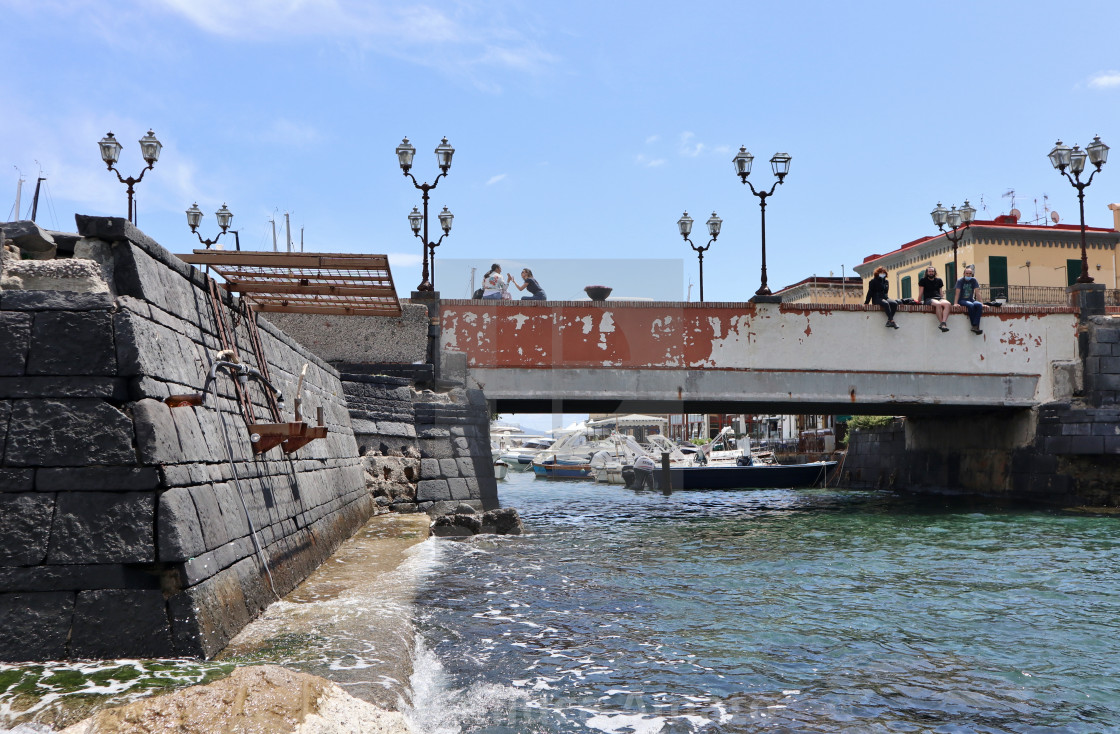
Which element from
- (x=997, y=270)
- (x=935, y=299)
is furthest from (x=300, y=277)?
(x=997, y=270)

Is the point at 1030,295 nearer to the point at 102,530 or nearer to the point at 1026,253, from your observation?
the point at 1026,253

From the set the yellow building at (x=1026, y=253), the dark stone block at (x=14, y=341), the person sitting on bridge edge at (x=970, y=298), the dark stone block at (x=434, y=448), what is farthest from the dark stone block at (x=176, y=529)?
the yellow building at (x=1026, y=253)

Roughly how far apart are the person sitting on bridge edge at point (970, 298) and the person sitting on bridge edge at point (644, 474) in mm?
17077

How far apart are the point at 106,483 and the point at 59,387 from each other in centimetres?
56

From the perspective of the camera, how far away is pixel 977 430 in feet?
74.7

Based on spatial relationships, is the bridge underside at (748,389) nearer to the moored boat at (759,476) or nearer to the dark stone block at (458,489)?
the dark stone block at (458,489)

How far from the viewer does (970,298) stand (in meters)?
19.4

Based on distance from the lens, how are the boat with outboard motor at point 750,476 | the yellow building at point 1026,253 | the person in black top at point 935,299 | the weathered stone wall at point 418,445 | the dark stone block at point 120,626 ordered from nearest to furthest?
the dark stone block at point 120,626 → the weathered stone wall at point 418,445 → the person in black top at point 935,299 → the boat with outboard motor at point 750,476 → the yellow building at point 1026,253

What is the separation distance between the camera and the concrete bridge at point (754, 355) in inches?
720

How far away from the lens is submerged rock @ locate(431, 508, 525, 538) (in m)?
12.9

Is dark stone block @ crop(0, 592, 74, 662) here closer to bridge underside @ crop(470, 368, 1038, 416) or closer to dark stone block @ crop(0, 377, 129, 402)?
dark stone block @ crop(0, 377, 129, 402)

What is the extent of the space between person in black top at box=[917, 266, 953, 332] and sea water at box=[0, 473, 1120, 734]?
791 centimetres

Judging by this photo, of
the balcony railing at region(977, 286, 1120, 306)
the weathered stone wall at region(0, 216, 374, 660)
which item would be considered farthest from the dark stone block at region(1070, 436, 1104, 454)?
the weathered stone wall at region(0, 216, 374, 660)

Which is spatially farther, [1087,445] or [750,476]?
[750,476]
